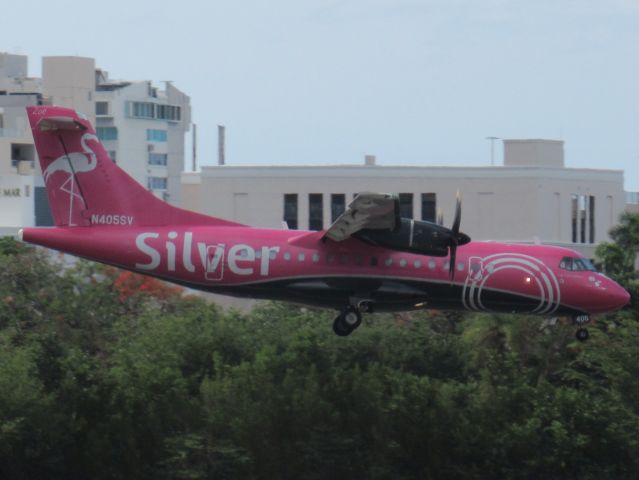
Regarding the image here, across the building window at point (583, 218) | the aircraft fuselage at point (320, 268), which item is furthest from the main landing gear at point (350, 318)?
the building window at point (583, 218)

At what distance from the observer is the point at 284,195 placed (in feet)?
282

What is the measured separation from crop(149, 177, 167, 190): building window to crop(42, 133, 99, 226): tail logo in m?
103

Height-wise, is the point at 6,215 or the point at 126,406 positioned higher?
the point at 6,215

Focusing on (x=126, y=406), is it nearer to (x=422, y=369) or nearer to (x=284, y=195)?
(x=422, y=369)

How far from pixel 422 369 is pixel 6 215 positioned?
2681 inches

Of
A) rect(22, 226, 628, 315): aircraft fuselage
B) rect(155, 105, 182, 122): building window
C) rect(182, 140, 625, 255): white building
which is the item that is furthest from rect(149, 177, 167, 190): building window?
rect(22, 226, 628, 315): aircraft fuselage

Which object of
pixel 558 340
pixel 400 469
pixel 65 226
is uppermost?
pixel 65 226

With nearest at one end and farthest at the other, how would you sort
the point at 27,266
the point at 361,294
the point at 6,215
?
the point at 361,294, the point at 27,266, the point at 6,215

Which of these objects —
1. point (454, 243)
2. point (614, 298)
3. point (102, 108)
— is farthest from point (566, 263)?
point (102, 108)

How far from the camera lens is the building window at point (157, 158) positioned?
14562cm

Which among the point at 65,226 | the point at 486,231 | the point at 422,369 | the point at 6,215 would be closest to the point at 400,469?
the point at 422,369

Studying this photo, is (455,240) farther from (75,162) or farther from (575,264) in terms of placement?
(75,162)

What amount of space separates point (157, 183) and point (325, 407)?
94.6 m

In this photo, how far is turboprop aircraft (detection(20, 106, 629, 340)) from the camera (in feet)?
Answer: 130
